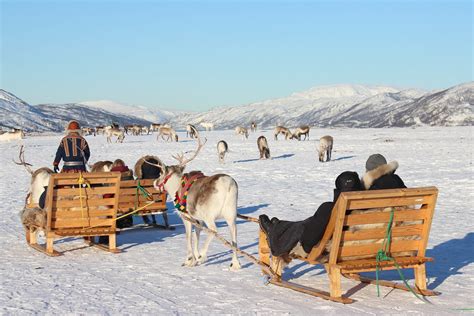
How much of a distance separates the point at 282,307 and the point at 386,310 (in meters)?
1.05

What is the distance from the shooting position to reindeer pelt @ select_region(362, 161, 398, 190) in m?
7.48

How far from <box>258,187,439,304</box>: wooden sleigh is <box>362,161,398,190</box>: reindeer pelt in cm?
35

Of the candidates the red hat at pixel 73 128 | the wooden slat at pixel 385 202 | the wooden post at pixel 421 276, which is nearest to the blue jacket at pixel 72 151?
the red hat at pixel 73 128

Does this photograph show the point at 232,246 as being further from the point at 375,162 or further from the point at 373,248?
the point at 375,162

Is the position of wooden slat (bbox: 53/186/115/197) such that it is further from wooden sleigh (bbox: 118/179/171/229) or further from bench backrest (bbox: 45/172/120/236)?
wooden sleigh (bbox: 118/179/171/229)

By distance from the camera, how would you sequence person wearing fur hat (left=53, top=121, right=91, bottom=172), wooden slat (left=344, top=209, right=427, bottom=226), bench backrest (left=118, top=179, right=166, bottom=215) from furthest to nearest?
bench backrest (left=118, top=179, right=166, bottom=215) → person wearing fur hat (left=53, top=121, right=91, bottom=172) → wooden slat (left=344, top=209, right=427, bottom=226)

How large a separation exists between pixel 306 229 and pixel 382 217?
32.5 inches

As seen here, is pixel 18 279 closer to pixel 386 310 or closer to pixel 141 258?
pixel 141 258

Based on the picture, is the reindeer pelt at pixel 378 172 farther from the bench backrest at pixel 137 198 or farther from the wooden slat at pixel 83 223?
the bench backrest at pixel 137 198

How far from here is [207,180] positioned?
9109mm

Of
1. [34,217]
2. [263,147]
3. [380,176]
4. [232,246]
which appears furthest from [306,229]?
[263,147]

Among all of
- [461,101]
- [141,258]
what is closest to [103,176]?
[141,258]

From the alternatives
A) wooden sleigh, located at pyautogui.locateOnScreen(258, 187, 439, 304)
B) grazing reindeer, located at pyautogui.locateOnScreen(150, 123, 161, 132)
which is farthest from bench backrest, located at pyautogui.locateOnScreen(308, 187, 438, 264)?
grazing reindeer, located at pyautogui.locateOnScreen(150, 123, 161, 132)

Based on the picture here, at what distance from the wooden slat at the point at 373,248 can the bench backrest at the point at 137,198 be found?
574cm
